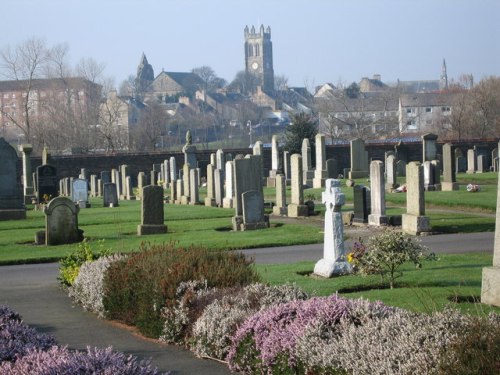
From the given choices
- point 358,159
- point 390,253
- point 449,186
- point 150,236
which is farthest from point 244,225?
point 358,159

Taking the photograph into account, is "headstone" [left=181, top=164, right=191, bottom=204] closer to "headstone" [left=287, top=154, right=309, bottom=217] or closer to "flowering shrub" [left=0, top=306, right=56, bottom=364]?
"headstone" [left=287, top=154, right=309, bottom=217]

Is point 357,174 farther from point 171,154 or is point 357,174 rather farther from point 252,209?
point 171,154

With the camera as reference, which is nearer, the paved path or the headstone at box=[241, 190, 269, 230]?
the paved path

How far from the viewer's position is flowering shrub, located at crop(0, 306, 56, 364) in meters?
8.76

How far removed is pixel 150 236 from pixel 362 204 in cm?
607

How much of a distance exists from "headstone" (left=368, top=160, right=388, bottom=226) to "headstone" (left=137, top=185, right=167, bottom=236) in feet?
19.0

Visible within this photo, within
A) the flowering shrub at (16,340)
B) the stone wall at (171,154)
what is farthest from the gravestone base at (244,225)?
the stone wall at (171,154)

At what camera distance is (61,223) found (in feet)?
78.2

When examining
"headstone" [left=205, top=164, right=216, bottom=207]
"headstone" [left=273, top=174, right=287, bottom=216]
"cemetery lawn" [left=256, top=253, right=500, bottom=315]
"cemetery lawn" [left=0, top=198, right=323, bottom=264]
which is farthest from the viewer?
"headstone" [left=205, top=164, right=216, bottom=207]

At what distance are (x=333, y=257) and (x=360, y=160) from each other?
110ft

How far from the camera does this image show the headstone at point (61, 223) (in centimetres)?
2362

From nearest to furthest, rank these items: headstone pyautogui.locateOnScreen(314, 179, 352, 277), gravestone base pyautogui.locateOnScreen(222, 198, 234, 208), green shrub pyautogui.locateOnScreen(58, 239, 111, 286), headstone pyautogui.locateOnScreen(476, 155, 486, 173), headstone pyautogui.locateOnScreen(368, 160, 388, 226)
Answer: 1. headstone pyautogui.locateOnScreen(314, 179, 352, 277)
2. green shrub pyautogui.locateOnScreen(58, 239, 111, 286)
3. headstone pyautogui.locateOnScreen(368, 160, 388, 226)
4. gravestone base pyautogui.locateOnScreen(222, 198, 234, 208)
5. headstone pyautogui.locateOnScreen(476, 155, 486, 173)

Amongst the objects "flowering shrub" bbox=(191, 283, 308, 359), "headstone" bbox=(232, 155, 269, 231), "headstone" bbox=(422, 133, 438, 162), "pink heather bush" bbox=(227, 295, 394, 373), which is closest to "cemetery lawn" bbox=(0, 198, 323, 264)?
"headstone" bbox=(232, 155, 269, 231)

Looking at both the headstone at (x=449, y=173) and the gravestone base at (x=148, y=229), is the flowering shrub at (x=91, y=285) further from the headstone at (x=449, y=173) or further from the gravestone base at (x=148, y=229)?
the headstone at (x=449, y=173)
